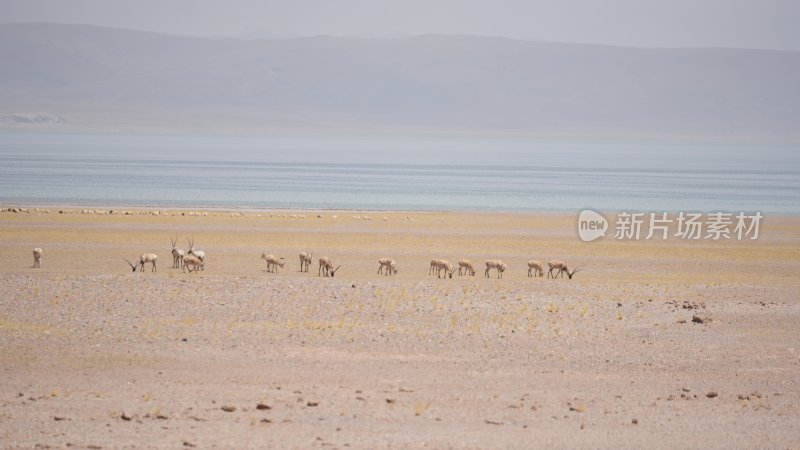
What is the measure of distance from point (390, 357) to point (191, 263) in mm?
9965

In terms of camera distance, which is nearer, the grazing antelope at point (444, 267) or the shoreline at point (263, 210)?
the grazing antelope at point (444, 267)

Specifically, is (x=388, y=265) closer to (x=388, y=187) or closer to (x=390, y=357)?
(x=390, y=357)

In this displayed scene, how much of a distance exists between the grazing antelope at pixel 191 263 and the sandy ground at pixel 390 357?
1.83ft

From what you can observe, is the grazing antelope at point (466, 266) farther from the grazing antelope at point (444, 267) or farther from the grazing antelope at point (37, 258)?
the grazing antelope at point (37, 258)

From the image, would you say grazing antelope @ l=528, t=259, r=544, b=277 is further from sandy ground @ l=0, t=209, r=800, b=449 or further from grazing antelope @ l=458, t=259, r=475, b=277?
grazing antelope @ l=458, t=259, r=475, b=277

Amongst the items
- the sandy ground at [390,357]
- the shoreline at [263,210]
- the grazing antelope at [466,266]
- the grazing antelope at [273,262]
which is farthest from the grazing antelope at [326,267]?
the shoreline at [263,210]

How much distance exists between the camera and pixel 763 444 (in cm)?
1274

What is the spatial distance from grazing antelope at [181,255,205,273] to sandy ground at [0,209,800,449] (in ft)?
1.83

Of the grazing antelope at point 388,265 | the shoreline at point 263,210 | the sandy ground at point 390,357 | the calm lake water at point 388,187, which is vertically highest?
the calm lake water at point 388,187

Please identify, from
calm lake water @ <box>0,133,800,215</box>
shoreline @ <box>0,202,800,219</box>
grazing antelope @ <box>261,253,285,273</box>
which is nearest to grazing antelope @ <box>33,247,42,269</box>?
grazing antelope @ <box>261,253,285,273</box>

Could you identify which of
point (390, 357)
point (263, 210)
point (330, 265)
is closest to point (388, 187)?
point (263, 210)

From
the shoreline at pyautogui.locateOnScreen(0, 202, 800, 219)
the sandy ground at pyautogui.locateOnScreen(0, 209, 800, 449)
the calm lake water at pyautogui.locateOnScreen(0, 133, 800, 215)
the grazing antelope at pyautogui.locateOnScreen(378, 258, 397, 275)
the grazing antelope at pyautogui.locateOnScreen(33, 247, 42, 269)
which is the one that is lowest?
the sandy ground at pyautogui.locateOnScreen(0, 209, 800, 449)

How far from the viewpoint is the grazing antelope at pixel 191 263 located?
25.4 metres

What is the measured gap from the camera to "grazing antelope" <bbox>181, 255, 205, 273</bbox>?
25391mm
